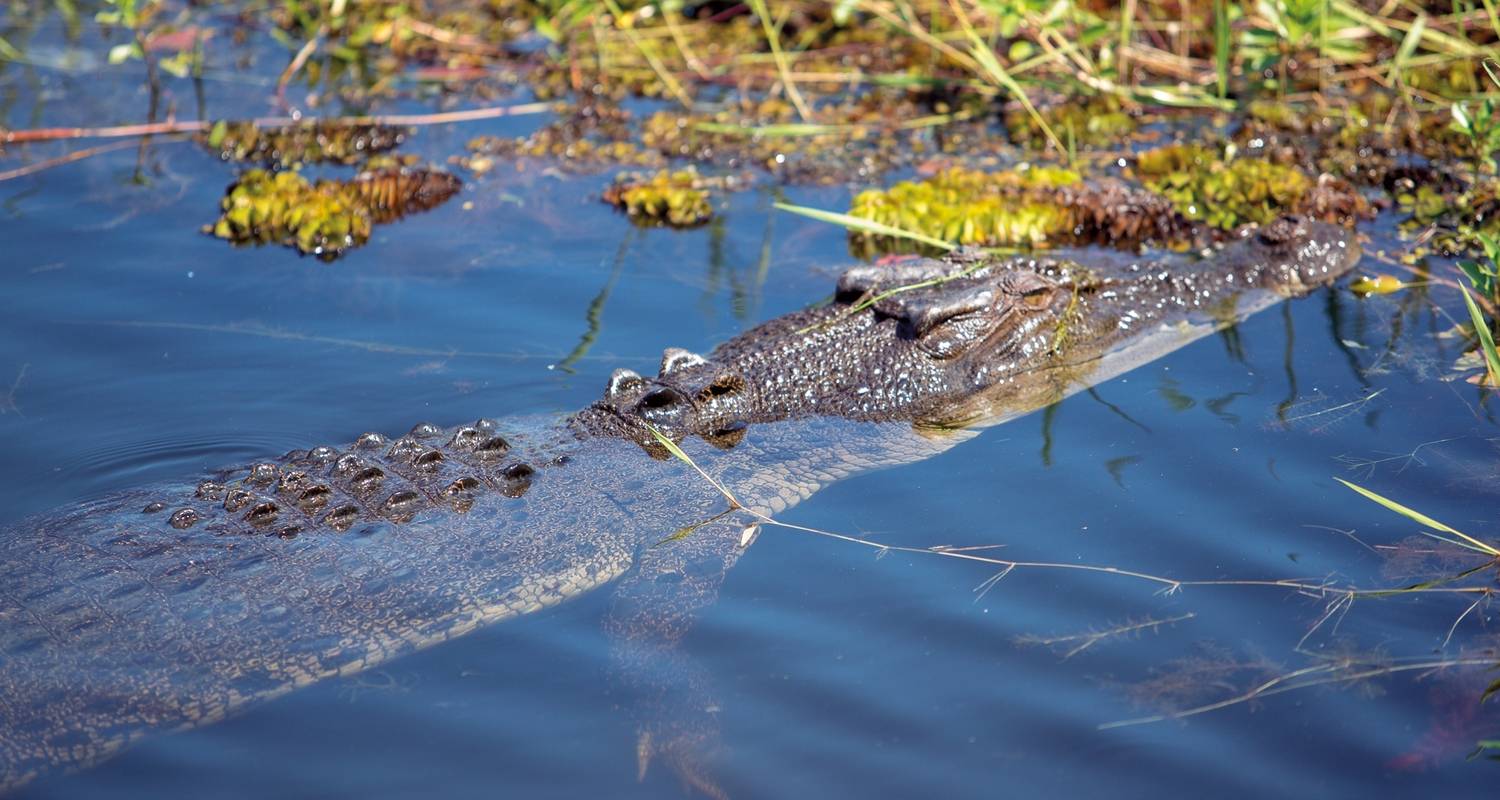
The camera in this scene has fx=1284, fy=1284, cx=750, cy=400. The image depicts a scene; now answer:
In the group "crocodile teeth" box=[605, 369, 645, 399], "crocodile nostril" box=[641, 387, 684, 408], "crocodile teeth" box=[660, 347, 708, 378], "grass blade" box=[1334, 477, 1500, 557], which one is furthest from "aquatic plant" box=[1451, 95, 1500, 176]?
"crocodile teeth" box=[605, 369, 645, 399]

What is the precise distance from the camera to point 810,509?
395 centimetres

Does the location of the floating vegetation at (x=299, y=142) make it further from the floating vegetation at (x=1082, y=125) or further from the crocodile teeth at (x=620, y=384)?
the floating vegetation at (x=1082, y=125)

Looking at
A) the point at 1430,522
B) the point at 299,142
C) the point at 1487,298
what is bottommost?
the point at 1430,522

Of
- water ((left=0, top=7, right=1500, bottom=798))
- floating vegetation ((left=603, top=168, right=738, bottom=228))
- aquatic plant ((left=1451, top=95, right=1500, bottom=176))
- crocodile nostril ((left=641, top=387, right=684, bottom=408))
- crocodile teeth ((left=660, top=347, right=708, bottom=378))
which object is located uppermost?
aquatic plant ((left=1451, top=95, right=1500, bottom=176))

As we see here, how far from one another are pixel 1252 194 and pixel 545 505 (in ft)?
11.8

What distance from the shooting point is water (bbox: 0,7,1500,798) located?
116 inches

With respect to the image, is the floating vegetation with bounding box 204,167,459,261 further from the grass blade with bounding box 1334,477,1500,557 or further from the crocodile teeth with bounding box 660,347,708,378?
the grass blade with bounding box 1334,477,1500,557

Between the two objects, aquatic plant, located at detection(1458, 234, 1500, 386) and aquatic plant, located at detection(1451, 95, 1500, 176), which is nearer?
aquatic plant, located at detection(1458, 234, 1500, 386)

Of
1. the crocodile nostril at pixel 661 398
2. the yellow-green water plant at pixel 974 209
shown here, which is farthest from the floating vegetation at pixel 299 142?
the crocodile nostril at pixel 661 398

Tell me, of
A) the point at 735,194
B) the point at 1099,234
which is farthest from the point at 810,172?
the point at 1099,234

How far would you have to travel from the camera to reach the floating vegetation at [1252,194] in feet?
18.4

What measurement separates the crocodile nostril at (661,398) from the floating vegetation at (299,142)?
316 centimetres

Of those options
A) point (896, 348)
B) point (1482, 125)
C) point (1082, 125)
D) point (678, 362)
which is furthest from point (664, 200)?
point (1482, 125)

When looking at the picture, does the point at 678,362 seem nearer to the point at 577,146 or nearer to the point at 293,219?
the point at 293,219
